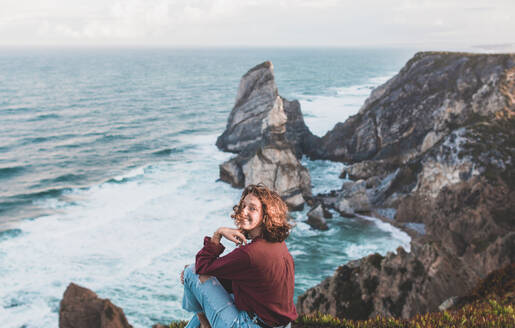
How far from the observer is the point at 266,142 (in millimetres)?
33344

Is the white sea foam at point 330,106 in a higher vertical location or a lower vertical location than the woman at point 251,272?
lower

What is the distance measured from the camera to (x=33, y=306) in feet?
62.4

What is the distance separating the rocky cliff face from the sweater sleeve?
8.74 m

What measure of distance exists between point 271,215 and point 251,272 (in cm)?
65

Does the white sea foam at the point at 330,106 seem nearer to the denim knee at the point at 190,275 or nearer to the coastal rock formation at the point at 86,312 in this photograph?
the coastal rock formation at the point at 86,312

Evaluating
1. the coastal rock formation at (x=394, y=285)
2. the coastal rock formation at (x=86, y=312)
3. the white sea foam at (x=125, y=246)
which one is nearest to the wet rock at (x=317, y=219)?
the white sea foam at (x=125, y=246)

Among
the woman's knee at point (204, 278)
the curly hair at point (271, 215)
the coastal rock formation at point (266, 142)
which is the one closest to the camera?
the curly hair at point (271, 215)

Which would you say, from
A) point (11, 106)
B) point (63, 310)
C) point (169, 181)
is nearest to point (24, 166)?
point (169, 181)

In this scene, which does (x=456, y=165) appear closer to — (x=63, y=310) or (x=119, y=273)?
(x=119, y=273)

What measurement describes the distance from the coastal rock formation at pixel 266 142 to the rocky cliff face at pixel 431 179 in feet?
10.4

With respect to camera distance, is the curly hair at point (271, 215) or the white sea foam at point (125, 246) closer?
the curly hair at point (271, 215)

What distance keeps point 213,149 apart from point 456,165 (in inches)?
1209

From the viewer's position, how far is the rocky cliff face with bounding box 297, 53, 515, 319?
12773 mm

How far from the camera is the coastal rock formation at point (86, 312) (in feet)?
47.4
